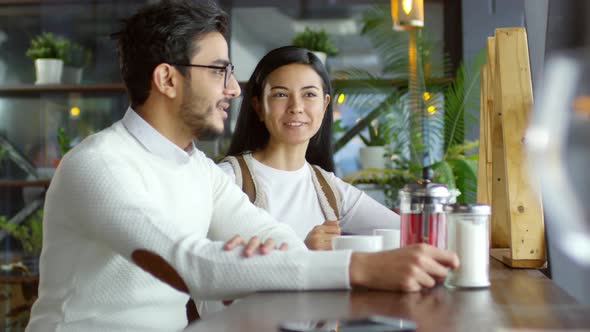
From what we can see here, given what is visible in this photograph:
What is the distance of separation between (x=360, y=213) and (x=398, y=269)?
1371mm

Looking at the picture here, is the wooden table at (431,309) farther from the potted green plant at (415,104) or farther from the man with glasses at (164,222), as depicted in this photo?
the potted green plant at (415,104)

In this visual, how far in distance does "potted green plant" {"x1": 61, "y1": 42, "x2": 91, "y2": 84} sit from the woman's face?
9.58 feet

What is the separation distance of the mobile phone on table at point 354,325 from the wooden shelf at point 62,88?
14.1 ft

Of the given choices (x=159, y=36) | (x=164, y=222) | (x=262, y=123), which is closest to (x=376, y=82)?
(x=262, y=123)

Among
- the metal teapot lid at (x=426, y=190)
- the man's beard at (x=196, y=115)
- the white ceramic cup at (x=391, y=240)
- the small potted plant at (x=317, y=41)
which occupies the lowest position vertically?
the white ceramic cup at (x=391, y=240)

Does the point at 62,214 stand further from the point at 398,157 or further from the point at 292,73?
the point at 398,157

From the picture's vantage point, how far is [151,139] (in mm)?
1852

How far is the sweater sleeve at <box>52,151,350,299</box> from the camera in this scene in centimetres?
137

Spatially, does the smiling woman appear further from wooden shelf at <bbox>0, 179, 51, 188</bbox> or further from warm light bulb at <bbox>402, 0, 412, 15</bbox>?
wooden shelf at <bbox>0, 179, 51, 188</bbox>

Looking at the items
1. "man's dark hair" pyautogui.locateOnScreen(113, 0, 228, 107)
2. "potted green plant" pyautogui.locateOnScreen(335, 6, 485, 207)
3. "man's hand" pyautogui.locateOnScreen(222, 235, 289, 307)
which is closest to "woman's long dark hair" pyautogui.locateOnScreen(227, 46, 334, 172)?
"man's dark hair" pyautogui.locateOnScreen(113, 0, 228, 107)

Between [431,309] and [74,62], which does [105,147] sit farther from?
[74,62]

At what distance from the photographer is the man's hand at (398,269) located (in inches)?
53.8

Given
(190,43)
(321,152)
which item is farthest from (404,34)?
(190,43)

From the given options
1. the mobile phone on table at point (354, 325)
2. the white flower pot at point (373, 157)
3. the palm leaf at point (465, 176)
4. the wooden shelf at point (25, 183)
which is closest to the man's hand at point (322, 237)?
the mobile phone on table at point (354, 325)
